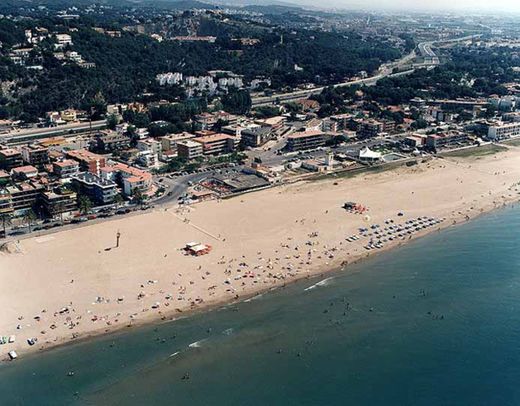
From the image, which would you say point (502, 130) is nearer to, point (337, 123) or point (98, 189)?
point (337, 123)

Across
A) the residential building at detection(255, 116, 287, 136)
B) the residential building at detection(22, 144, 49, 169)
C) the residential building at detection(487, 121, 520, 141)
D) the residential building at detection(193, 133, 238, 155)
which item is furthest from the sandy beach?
the residential building at detection(487, 121, 520, 141)

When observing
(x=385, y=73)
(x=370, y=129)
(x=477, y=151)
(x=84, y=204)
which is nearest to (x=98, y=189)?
(x=84, y=204)

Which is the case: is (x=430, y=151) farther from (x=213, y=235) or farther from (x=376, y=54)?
(x=376, y=54)

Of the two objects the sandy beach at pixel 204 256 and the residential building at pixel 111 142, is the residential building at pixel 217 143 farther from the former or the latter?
the sandy beach at pixel 204 256

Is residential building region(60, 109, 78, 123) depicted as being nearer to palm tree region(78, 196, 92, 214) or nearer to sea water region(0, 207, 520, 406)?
palm tree region(78, 196, 92, 214)

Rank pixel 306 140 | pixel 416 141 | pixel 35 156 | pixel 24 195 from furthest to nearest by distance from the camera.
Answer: pixel 416 141 → pixel 306 140 → pixel 35 156 → pixel 24 195
